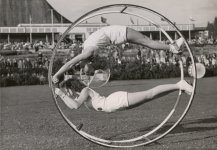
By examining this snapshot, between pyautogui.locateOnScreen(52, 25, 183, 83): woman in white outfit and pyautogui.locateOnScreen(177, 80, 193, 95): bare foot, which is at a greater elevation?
pyautogui.locateOnScreen(52, 25, 183, 83): woman in white outfit

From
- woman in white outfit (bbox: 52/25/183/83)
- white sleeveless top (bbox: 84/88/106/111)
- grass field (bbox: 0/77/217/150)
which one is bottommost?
grass field (bbox: 0/77/217/150)

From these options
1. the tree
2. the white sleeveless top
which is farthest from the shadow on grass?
the tree

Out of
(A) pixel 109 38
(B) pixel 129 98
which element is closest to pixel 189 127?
(B) pixel 129 98

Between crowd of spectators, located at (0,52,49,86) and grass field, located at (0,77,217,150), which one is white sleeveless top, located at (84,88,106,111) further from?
crowd of spectators, located at (0,52,49,86)

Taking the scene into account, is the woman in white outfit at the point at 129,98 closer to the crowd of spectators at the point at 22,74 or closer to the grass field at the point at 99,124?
the grass field at the point at 99,124

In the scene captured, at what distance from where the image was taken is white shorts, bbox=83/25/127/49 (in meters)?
5.76

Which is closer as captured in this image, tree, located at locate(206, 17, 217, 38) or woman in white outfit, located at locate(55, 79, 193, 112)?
woman in white outfit, located at locate(55, 79, 193, 112)

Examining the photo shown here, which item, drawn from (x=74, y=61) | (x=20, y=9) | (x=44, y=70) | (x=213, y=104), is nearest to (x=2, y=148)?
(x=74, y=61)

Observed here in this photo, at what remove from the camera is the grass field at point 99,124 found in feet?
21.9

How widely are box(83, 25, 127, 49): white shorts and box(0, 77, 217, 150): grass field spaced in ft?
4.60

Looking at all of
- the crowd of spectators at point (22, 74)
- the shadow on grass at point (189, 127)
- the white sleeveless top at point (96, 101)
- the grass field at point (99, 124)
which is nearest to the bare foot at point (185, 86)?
the grass field at point (99, 124)

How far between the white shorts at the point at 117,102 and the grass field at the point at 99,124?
689mm

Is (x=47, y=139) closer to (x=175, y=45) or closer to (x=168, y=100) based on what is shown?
(x=175, y=45)

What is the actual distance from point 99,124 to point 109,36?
2.88m
